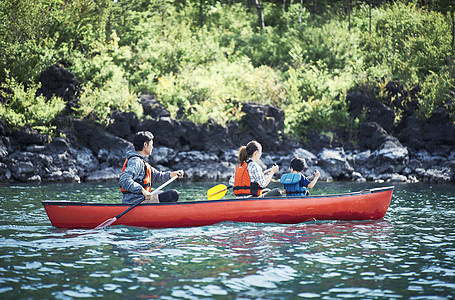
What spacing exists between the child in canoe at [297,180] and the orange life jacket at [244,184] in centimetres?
66

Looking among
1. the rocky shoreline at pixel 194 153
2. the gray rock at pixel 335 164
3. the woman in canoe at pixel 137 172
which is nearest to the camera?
the woman in canoe at pixel 137 172

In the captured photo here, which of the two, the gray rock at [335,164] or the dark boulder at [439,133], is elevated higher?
the dark boulder at [439,133]

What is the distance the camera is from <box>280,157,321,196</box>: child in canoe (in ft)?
28.9

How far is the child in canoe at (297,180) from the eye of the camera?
8797 millimetres

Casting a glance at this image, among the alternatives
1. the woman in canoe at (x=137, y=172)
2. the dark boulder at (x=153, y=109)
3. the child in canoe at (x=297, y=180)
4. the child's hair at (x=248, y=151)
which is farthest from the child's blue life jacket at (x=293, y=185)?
the dark boulder at (x=153, y=109)

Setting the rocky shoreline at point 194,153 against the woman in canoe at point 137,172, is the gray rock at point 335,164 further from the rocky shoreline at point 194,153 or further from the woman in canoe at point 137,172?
the woman in canoe at point 137,172

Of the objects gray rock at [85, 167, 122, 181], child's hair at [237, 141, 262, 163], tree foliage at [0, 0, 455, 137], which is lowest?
gray rock at [85, 167, 122, 181]

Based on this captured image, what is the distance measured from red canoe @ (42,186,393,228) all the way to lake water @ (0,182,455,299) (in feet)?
0.57

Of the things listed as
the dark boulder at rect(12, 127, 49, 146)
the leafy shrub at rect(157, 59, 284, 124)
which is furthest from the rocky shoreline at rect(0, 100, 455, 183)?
the leafy shrub at rect(157, 59, 284, 124)

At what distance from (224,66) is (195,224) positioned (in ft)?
56.9

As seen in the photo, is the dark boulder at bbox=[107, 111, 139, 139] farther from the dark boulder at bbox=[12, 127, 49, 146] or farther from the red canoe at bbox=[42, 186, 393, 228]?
the red canoe at bbox=[42, 186, 393, 228]

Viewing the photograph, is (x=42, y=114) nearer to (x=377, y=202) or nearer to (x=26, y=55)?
(x=26, y=55)

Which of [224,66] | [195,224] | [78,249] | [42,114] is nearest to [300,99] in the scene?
[224,66]

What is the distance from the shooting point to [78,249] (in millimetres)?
6180
